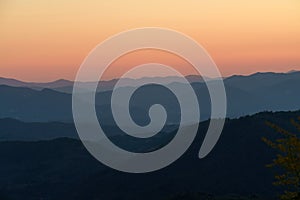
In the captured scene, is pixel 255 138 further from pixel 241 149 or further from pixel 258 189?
pixel 258 189

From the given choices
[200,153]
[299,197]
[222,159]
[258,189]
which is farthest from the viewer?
[200,153]

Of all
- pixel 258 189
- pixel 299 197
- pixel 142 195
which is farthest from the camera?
pixel 142 195

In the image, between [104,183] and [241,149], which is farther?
[104,183]

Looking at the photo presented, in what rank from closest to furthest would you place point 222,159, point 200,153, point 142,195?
point 142,195 < point 222,159 < point 200,153

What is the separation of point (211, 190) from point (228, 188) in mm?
4751

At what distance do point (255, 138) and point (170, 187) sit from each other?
3664cm

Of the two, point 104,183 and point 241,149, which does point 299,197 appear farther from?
point 104,183

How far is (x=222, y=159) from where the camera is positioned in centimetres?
17650

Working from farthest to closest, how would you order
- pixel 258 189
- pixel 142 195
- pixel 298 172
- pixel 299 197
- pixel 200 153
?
pixel 200 153
pixel 142 195
pixel 258 189
pixel 299 197
pixel 298 172

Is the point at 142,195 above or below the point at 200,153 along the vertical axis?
below

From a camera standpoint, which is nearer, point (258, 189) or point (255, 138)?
point (258, 189)

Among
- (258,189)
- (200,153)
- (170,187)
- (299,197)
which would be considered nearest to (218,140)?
(200,153)

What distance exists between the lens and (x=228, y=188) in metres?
152

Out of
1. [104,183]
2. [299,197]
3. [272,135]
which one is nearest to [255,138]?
[272,135]
